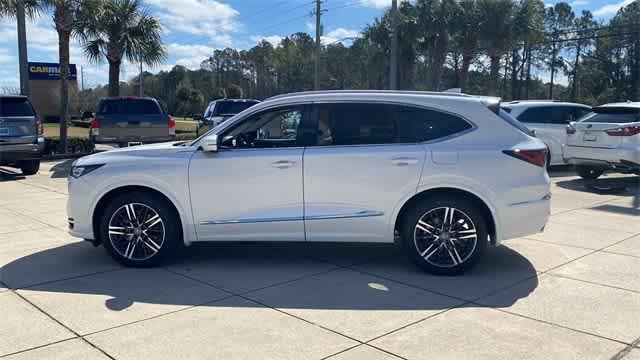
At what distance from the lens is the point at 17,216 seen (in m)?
8.46

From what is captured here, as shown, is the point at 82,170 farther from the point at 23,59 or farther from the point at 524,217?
the point at 23,59

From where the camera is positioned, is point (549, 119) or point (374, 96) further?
point (549, 119)

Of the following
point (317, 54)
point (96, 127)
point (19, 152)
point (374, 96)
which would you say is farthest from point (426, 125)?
point (317, 54)

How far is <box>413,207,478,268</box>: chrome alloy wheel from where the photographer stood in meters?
5.46

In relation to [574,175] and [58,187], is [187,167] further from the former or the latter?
[574,175]

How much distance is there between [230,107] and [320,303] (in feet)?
49.5

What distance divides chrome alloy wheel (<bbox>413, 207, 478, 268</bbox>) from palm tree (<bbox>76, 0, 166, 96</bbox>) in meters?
19.2

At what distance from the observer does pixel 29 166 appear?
1351cm

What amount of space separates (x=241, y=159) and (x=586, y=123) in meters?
8.64

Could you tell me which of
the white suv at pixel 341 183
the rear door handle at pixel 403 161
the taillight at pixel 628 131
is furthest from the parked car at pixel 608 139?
the rear door handle at pixel 403 161

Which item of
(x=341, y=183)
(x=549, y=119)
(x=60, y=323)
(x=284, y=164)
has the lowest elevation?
(x=60, y=323)

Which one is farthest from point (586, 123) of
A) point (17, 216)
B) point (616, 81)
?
point (616, 81)

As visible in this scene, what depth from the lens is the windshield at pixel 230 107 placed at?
61.4ft

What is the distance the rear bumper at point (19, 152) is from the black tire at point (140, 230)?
817cm
